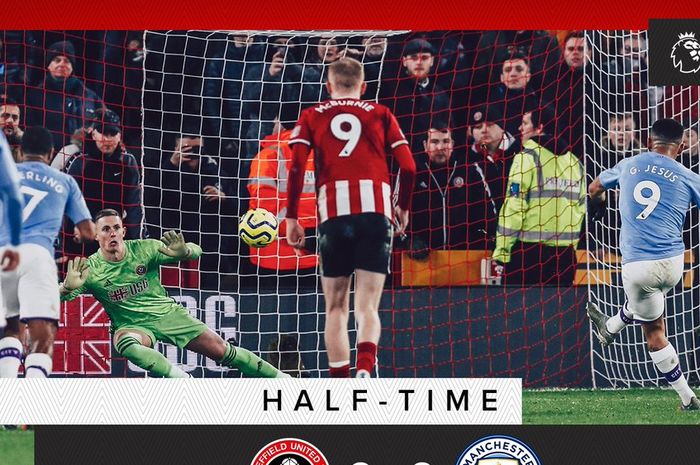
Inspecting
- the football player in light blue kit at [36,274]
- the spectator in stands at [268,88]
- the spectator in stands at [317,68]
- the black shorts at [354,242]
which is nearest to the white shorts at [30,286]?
the football player in light blue kit at [36,274]

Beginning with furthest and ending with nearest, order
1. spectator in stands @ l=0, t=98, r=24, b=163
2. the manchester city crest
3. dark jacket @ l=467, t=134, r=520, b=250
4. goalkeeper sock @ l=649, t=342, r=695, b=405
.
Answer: dark jacket @ l=467, t=134, r=520, b=250 → goalkeeper sock @ l=649, t=342, r=695, b=405 → spectator in stands @ l=0, t=98, r=24, b=163 → the manchester city crest

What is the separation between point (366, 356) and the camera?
567 cm

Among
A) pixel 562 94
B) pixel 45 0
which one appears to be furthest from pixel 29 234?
pixel 562 94

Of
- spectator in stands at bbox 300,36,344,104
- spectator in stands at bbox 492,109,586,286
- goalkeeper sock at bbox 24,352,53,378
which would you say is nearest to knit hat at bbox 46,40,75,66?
spectator in stands at bbox 300,36,344,104

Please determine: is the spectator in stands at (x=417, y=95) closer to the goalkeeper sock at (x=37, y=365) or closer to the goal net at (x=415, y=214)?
the goal net at (x=415, y=214)

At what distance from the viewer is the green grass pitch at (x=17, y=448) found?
536 centimetres

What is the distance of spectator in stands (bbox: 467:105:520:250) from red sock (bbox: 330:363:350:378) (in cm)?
88

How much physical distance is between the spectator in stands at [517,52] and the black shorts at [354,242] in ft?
3.01

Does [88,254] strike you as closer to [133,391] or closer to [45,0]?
[133,391]

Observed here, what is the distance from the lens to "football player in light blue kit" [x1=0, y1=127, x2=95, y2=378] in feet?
18.5

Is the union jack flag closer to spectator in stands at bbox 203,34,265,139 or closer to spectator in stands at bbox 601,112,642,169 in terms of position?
spectator in stands at bbox 203,34,265,139

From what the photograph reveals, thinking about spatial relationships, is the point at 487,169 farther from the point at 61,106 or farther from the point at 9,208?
the point at 9,208

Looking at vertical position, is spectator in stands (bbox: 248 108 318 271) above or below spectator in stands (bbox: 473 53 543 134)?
below

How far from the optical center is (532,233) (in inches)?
238
